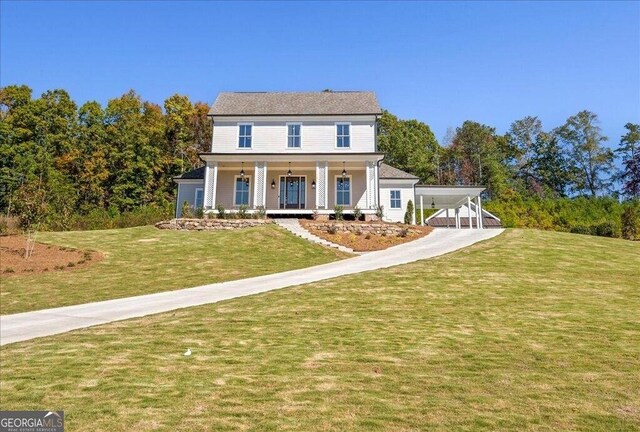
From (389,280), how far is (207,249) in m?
8.98

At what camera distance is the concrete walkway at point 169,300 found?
7652 millimetres

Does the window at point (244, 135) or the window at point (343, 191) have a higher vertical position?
the window at point (244, 135)

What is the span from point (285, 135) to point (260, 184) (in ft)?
13.7

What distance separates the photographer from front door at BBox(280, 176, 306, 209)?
2764 centimetres

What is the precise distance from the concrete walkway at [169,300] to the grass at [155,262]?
0.84 metres

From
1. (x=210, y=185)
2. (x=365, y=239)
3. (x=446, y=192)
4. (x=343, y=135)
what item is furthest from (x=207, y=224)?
(x=446, y=192)

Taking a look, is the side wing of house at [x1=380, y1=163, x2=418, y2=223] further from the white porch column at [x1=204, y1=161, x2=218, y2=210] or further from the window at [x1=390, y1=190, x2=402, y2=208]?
the white porch column at [x1=204, y1=161, x2=218, y2=210]

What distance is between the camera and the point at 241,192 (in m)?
27.7

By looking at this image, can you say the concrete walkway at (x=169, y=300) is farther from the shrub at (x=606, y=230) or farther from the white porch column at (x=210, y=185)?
the shrub at (x=606, y=230)

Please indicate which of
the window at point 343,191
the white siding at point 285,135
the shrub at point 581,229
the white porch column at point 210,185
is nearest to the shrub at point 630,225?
the shrub at point 581,229

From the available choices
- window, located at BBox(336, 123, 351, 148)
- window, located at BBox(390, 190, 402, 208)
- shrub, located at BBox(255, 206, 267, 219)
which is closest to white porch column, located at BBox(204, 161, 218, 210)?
shrub, located at BBox(255, 206, 267, 219)

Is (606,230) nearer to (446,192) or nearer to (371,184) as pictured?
(446,192)

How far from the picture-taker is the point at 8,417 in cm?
380

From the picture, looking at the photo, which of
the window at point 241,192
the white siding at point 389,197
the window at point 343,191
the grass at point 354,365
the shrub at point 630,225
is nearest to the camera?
the grass at point 354,365
